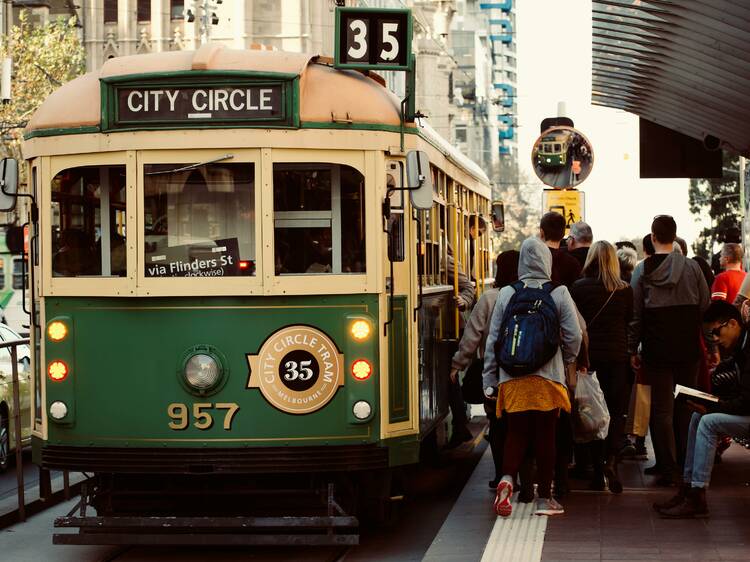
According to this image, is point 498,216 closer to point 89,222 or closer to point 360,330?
point 360,330

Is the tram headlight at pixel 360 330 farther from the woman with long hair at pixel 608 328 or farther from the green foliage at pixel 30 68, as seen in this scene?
the green foliage at pixel 30 68

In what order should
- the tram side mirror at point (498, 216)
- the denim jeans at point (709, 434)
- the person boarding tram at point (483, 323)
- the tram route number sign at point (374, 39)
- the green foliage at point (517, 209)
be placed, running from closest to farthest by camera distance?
1. the denim jeans at point (709, 434)
2. the tram route number sign at point (374, 39)
3. the person boarding tram at point (483, 323)
4. the tram side mirror at point (498, 216)
5. the green foliage at point (517, 209)

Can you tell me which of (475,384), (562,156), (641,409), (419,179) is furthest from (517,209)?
(419,179)

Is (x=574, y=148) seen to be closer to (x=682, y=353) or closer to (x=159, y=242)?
(x=682, y=353)

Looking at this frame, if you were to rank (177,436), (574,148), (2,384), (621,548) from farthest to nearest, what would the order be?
1. (574,148)
2. (2,384)
3. (177,436)
4. (621,548)

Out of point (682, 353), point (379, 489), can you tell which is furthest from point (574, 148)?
point (379, 489)

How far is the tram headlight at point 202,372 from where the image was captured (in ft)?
29.3

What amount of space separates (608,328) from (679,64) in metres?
4.46

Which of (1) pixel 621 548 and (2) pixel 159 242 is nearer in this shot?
(1) pixel 621 548

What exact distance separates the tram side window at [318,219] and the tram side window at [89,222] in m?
1.02

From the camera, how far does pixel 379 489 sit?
31.2ft

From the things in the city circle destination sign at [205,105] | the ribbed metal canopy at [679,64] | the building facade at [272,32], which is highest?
the building facade at [272,32]

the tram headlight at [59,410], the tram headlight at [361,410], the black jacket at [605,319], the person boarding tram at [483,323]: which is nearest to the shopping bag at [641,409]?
the black jacket at [605,319]

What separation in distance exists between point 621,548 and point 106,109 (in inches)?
163
